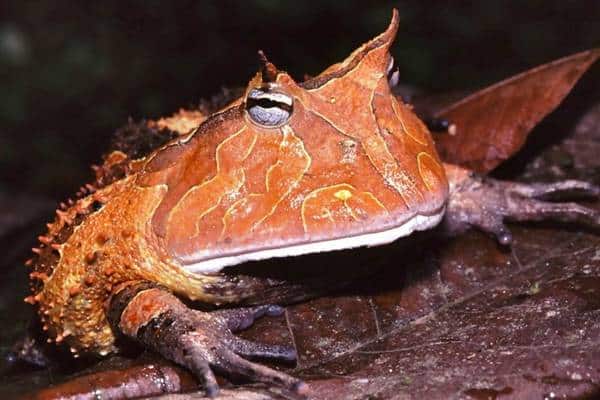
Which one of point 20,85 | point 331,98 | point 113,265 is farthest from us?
point 20,85

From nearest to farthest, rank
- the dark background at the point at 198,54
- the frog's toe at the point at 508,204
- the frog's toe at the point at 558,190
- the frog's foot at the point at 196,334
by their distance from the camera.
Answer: the frog's foot at the point at 196,334 → the frog's toe at the point at 508,204 → the frog's toe at the point at 558,190 → the dark background at the point at 198,54

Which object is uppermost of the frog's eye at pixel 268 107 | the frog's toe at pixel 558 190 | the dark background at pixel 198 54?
the dark background at pixel 198 54

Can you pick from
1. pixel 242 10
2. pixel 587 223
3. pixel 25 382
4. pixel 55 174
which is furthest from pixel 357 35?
pixel 25 382

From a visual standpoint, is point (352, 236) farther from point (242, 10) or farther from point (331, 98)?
point (242, 10)

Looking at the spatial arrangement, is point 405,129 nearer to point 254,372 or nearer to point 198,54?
point 254,372

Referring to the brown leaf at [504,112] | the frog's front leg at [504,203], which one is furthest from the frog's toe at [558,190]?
the brown leaf at [504,112]

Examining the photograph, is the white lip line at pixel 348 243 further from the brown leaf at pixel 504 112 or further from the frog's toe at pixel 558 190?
the brown leaf at pixel 504 112

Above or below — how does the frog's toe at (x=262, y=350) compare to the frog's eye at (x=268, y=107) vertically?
below
